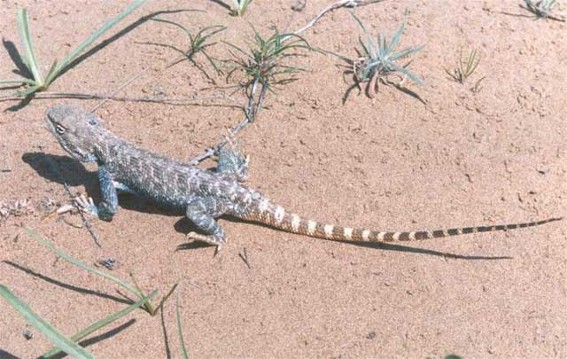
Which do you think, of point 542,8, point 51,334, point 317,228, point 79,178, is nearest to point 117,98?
point 79,178

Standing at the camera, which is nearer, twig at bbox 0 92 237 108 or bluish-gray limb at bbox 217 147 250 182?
bluish-gray limb at bbox 217 147 250 182

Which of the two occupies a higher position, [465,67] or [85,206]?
[465,67]

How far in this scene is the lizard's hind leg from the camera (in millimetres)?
4629

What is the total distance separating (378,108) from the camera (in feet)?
18.2

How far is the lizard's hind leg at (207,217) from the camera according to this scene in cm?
463

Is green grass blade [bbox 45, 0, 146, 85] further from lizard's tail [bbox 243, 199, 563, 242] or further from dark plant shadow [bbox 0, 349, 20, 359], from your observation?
dark plant shadow [bbox 0, 349, 20, 359]

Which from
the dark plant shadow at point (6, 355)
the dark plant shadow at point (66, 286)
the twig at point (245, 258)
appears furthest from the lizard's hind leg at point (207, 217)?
the dark plant shadow at point (6, 355)

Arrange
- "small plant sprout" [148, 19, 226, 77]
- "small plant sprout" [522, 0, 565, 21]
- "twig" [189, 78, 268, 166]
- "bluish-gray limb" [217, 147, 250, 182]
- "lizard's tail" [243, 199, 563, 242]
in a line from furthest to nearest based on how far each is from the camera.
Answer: "small plant sprout" [522, 0, 565, 21]
"small plant sprout" [148, 19, 226, 77]
"twig" [189, 78, 268, 166]
"bluish-gray limb" [217, 147, 250, 182]
"lizard's tail" [243, 199, 563, 242]

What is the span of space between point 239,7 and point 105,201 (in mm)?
2433

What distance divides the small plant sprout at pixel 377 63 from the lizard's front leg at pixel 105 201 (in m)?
2.18

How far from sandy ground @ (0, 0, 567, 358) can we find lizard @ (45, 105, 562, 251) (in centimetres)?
13

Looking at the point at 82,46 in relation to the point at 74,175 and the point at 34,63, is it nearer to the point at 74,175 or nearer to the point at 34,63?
the point at 34,63

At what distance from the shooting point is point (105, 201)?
477 cm

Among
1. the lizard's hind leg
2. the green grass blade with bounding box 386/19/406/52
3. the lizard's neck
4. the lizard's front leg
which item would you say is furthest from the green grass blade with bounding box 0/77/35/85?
the green grass blade with bounding box 386/19/406/52
